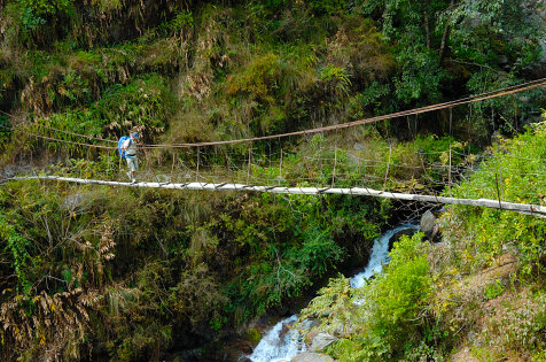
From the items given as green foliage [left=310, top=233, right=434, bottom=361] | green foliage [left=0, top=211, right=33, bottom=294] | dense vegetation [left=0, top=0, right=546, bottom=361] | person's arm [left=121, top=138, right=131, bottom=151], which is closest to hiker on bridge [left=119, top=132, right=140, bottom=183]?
person's arm [left=121, top=138, right=131, bottom=151]

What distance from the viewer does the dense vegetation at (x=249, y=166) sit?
3.89 meters

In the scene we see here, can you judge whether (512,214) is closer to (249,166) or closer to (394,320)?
(394,320)

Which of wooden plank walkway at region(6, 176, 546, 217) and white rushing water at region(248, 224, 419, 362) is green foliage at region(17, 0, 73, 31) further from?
white rushing water at region(248, 224, 419, 362)

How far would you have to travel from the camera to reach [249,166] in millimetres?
5078

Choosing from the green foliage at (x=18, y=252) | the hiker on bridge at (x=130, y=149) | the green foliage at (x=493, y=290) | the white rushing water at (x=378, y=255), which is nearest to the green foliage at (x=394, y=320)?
the green foliage at (x=493, y=290)

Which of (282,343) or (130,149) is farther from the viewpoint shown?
(130,149)

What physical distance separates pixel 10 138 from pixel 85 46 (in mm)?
2278

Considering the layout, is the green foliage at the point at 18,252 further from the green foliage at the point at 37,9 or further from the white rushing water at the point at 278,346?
the green foliage at the point at 37,9

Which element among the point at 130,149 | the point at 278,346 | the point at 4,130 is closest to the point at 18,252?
the point at 130,149

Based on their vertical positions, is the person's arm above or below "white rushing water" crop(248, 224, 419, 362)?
above

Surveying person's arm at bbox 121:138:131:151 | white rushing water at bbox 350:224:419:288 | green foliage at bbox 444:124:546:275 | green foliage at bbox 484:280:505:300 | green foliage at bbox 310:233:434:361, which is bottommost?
white rushing water at bbox 350:224:419:288

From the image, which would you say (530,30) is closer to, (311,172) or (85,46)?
(311,172)

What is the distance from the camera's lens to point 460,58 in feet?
24.3

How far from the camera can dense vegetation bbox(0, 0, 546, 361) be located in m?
3.89
